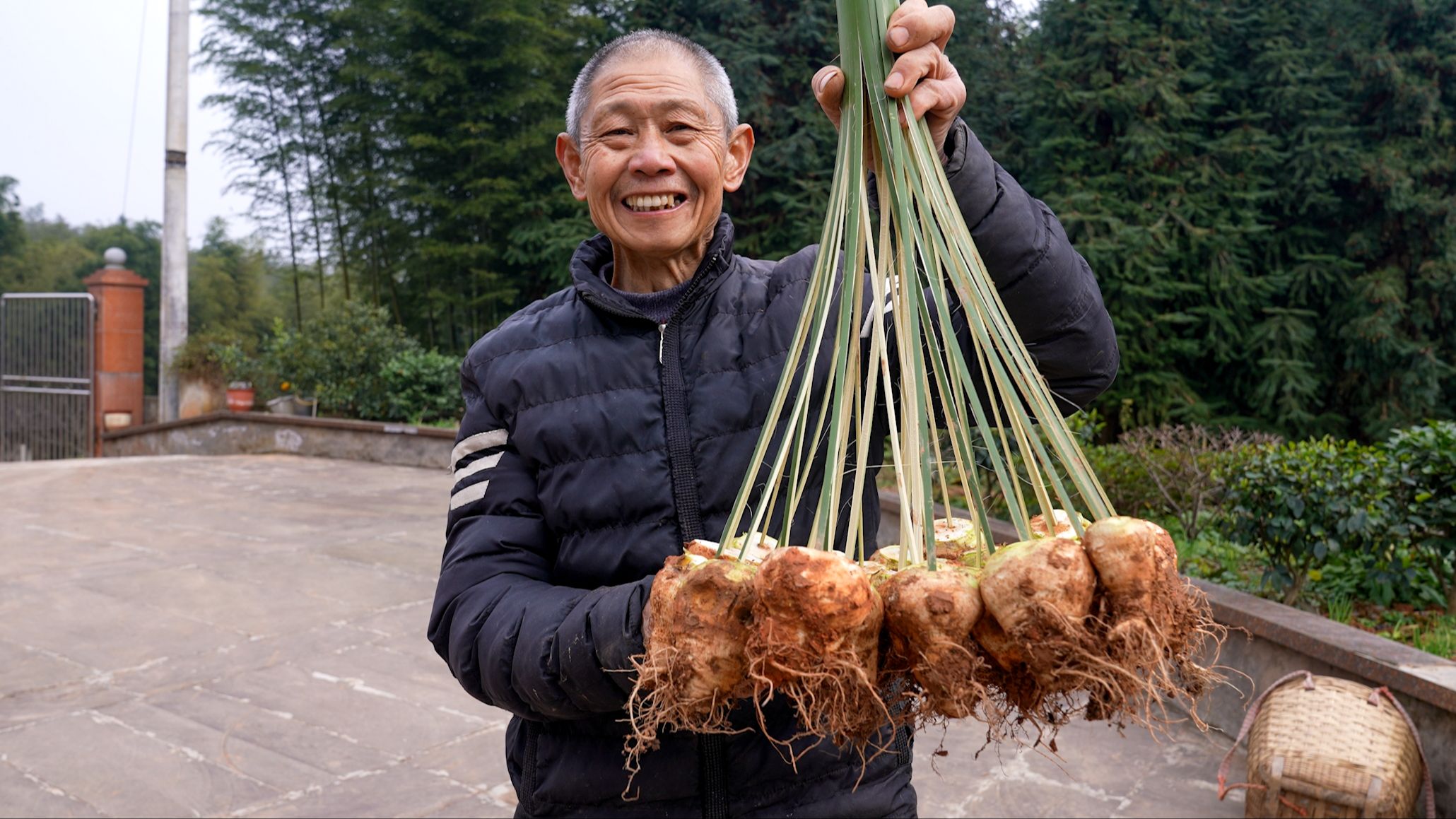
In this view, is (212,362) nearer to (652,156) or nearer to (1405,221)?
(652,156)

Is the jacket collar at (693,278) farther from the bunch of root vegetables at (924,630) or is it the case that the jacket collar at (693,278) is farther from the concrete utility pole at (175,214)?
the concrete utility pole at (175,214)

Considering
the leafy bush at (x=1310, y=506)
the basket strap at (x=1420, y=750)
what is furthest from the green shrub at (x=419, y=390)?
the basket strap at (x=1420, y=750)

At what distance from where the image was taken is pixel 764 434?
2.79ft

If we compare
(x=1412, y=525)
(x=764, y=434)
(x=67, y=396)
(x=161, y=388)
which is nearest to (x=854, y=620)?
(x=764, y=434)

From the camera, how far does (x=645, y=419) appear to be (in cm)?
132

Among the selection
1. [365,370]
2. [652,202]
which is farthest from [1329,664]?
[365,370]

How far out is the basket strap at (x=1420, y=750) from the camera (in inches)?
103

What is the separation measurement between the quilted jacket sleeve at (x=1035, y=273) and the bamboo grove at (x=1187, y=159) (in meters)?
8.81

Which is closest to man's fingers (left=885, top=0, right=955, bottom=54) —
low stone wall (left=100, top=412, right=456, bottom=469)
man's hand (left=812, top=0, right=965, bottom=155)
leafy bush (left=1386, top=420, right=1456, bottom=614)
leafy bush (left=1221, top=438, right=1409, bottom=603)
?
man's hand (left=812, top=0, right=965, bottom=155)

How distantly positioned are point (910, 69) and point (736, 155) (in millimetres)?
533

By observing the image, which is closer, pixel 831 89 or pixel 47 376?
pixel 831 89

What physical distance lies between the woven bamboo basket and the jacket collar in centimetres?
218

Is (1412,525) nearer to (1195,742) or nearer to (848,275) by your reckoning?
(1195,742)

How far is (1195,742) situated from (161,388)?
11824mm
